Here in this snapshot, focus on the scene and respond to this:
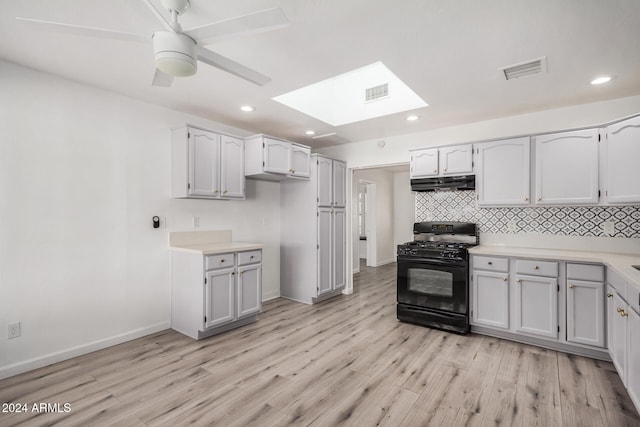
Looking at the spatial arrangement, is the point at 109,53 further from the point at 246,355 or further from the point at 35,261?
the point at 246,355

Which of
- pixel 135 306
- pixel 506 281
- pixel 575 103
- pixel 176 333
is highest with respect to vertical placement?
pixel 575 103

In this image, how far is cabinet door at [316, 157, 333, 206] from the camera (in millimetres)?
4410

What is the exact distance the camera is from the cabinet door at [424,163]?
3.77 meters

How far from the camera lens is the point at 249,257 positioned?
138 inches

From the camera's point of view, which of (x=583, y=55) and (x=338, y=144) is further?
(x=338, y=144)

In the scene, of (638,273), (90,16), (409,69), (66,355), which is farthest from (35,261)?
(638,273)

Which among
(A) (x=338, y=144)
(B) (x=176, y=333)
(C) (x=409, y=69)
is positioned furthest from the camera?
(A) (x=338, y=144)

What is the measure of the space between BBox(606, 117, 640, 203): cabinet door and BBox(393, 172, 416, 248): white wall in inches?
196

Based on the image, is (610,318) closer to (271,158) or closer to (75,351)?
(271,158)

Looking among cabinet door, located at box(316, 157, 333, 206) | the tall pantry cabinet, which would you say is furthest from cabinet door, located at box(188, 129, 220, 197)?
cabinet door, located at box(316, 157, 333, 206)

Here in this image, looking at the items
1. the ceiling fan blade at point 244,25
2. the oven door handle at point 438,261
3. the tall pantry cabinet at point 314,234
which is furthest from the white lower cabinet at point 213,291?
the ceiling fan blade at point 244,25

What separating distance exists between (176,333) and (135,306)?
52 centimetres

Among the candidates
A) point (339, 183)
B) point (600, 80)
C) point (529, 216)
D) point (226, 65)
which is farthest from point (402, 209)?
point (226, 65)

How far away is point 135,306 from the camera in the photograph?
316 cm
